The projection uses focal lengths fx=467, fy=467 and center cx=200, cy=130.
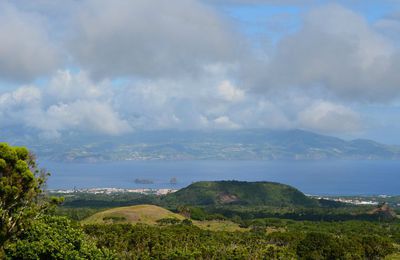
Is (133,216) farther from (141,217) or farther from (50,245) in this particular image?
(50,245)

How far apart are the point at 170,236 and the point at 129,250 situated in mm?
10545

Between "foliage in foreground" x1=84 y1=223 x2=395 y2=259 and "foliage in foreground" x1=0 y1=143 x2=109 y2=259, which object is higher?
"foliage in foreground" x1=0 y1=143 x2=109 y2=259

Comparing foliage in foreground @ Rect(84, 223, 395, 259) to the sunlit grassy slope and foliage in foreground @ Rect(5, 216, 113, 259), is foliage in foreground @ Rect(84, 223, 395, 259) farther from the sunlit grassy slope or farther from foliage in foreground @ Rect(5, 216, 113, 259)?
the sunlit grassy slope

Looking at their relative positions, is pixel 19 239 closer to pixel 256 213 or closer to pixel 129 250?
pixel 129 250

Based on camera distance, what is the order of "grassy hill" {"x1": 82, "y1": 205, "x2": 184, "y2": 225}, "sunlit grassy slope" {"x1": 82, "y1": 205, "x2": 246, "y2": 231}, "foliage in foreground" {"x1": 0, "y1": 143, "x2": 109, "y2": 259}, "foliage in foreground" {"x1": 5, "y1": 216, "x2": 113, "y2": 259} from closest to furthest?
"foliage in foreground" {"x1": 0, "y1": 143, "x2": 109, "y2": 259} → "foliage in foreground" {"x1": 5, "y1": 216, "x2": 113, "y2": 259} → "grassy hill" {"x1": 82, "y1": 205, "x2": 184, "y2": 225} → "sunlit grassy slope" {"x1": 82, "y1": 205, "x2": 246, "y2": 231}

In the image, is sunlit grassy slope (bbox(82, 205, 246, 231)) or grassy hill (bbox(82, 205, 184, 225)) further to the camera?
sunlit grassy slope (bbox(82, 205, 246, 231))

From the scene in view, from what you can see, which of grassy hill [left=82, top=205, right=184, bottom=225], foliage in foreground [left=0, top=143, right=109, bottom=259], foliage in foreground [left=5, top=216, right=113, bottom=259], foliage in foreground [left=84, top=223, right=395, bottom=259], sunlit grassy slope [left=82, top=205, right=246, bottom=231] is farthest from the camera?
sunlit grassy slope [left=82, top=205, right=246, bottom=231]

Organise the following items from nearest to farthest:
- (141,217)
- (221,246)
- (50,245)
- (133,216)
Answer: (50,245)
(221,246)
(133,216)
(141,217)

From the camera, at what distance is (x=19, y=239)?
133 feet

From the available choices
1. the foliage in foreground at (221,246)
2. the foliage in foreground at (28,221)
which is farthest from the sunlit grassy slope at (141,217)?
the foliage in foreground at (28,221)

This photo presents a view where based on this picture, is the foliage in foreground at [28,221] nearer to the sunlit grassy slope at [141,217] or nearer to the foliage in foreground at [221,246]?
the foliage in foreground at [221,246]

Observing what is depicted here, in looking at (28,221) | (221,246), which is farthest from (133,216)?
(28,221)

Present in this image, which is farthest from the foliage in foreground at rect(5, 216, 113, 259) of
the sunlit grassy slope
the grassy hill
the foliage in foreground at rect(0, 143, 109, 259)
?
the sunlit grassy slope

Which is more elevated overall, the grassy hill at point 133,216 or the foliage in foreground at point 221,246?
the grassy hill at point 133,216
